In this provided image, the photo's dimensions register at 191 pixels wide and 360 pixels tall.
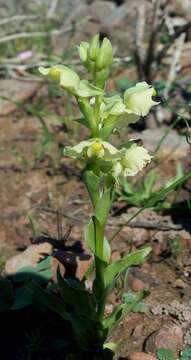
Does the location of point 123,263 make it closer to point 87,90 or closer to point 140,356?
point 140,356

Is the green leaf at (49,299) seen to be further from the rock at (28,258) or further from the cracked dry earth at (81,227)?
the rock at (28,258)

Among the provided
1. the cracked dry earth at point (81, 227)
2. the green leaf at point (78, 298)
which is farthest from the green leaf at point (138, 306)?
the green leaf at point (78, 298)

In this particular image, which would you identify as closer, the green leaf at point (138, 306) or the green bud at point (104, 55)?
the green bud at point (104, 55)

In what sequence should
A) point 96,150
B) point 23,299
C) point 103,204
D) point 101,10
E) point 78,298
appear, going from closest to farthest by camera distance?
point 96,150
point 103,204
point 78,298
point 23,299
point 101,10

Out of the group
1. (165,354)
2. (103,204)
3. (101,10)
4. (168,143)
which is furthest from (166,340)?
(101,10)

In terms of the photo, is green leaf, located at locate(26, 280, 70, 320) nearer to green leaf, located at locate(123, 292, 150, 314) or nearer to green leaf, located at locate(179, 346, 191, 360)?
green leaf, located at locate(123, 292, 150, 314)

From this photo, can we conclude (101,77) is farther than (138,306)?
No
